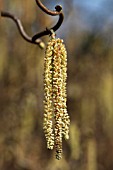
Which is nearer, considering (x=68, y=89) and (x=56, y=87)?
(x=56, y=87)

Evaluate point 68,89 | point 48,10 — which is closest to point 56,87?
point 48,10

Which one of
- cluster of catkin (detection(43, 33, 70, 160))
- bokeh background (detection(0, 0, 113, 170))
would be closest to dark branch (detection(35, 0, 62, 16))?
cluster of catkin (detection(43, 33, 70, 160))

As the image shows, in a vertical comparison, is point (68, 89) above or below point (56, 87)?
above

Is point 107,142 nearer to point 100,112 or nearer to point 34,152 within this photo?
point 100,112

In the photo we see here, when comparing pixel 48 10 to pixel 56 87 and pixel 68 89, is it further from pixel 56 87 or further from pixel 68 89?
pixel 68 89

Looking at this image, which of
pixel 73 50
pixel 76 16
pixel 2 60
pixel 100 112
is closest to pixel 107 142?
pixel 100 112

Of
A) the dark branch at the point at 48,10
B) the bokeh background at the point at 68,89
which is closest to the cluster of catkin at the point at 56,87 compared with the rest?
the dark branch at the point at 48,10

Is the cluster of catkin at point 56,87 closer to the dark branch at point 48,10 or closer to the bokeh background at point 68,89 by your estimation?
the dark branch at point 48,10

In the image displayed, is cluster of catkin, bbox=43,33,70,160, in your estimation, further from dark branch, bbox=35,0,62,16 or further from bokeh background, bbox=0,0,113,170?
bokeh background, bbox=0,0,113,170
